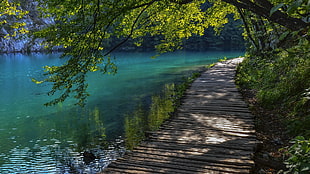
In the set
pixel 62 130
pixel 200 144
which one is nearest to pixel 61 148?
pixel 62 130

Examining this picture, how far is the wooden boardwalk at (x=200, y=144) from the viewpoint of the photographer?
624cm

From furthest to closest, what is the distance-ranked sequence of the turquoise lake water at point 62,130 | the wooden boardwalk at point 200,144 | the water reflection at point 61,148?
the turquoise lake water at point 62,130 → the water reflection at point 61,148 → the wooden boardwalk at point 200,144

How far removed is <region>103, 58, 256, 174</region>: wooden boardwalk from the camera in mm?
6242

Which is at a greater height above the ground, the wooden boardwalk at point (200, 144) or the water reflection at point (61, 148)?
the wooden boardwalk at point (200, 144)

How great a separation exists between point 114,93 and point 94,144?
11.5 m

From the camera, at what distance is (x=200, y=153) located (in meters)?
6.89

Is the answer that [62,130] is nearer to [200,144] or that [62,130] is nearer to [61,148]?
[61,148]

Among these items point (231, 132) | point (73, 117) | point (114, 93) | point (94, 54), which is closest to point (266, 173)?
point (231, 132)

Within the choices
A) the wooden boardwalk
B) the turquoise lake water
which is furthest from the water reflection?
the wooden boardwalk

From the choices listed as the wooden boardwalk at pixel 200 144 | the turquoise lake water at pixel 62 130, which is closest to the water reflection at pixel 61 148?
the turquoise lake water at pixel 62 130

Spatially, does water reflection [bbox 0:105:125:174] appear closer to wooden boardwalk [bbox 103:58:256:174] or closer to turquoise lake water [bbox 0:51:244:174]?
turquoise lake water [bbox 0:51:244:174]

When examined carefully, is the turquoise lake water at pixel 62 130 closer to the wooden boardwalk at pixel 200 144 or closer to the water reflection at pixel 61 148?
the water reflection at pixel 61 148

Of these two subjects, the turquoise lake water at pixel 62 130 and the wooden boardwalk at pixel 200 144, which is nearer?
the wooden boardwalk at pixel 200 144

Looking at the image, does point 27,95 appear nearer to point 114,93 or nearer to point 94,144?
point 114,93
